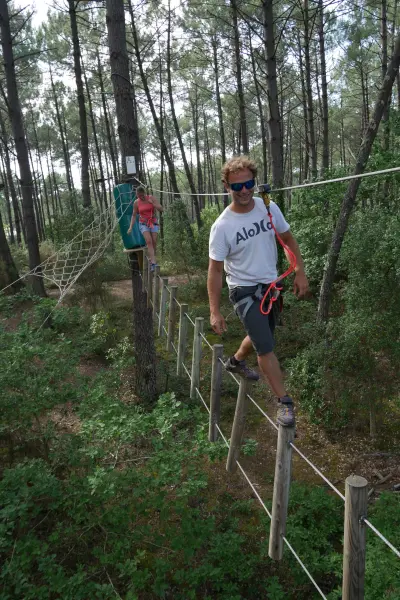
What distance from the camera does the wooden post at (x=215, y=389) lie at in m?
3.16

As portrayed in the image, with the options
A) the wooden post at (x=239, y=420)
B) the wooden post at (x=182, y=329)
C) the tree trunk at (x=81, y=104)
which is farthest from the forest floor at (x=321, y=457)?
the tree trunk at (x=81, y=104)

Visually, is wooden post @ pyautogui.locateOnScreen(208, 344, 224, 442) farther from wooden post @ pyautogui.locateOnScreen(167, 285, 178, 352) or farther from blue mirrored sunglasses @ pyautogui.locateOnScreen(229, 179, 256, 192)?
wooden post @ pyautogui.locateOnScreen(167, 285, 178, 352)

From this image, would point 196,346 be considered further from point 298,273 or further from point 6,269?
point 6,269

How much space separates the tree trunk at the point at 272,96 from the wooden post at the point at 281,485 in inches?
250

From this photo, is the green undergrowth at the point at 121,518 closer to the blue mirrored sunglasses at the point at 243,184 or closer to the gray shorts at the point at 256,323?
the gray shorts at the point at 256,323

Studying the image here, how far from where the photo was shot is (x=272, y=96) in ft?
24.1

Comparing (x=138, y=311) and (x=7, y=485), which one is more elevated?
(x=138, y=311)

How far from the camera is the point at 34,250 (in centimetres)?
959

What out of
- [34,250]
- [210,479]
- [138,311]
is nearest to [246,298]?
[210,479]

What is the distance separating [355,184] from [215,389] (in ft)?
12.9

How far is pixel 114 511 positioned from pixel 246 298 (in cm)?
234

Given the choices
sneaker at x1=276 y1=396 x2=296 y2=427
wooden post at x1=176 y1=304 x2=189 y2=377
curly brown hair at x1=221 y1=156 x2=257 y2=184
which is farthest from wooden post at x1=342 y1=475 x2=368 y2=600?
wooden post at x1=176 y1=304 x2=189 y2=377

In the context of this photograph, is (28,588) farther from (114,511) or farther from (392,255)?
(392,255)

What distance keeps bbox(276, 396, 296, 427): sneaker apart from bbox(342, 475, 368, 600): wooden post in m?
0.62
